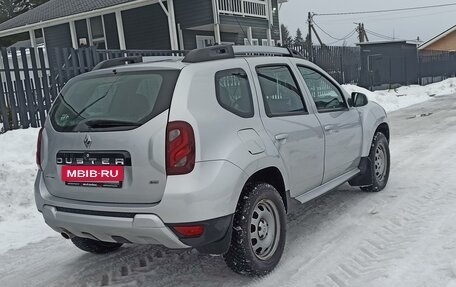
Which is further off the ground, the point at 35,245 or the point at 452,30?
the point at 452,30

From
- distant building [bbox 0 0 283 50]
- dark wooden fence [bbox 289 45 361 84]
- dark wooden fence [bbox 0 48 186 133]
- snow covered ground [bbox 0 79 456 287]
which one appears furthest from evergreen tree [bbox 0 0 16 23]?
snow covered ground [bbox 0 79 456 287]

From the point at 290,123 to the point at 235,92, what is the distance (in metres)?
0.64

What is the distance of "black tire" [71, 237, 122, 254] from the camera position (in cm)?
418

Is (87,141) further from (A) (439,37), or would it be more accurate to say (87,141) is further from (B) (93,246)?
(A) (439,37)

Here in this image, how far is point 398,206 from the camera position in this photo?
5031mm

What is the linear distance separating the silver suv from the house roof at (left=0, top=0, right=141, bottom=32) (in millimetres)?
17509

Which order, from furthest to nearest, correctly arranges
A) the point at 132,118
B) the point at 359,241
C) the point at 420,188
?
1. the point at 420,188
2. the point at 359,241
3. the point at 132,118

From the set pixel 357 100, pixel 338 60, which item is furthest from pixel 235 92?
pixel 338 60

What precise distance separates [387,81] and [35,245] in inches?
955

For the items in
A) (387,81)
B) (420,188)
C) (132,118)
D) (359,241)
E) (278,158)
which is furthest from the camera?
(387,81)

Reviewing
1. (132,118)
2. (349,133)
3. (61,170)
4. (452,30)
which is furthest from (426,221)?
(452,30)

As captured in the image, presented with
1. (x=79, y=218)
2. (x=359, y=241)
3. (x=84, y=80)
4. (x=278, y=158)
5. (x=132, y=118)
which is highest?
(x=84, y=80)

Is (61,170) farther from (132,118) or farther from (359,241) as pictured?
(359,241)

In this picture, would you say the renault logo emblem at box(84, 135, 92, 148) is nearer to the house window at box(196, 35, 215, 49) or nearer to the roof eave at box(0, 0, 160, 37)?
the roof eave at box(0, 0, 160, 37)
